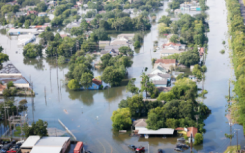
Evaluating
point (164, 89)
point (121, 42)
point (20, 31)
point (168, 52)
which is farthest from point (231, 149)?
point (20, 31)

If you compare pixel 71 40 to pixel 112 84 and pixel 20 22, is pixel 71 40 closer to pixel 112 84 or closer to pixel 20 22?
pixel 112 84

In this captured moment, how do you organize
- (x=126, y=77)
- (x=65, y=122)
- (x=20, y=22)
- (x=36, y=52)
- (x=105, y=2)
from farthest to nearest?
1. (x=105, y=2)
2. (x=20, y=22)
3. (x=36, y=52)
4. (x=126, y=77)
5. (x=65, y=122)

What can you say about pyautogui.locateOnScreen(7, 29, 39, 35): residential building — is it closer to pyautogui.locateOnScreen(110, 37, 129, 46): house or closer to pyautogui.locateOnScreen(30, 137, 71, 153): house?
pyautogui.locateOnScreen(110, 37, 129, 46): house

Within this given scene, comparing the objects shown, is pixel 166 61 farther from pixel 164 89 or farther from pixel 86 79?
pixel 86 79

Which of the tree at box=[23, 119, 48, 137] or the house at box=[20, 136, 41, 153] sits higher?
the tree at box=[23, 119, 48, 137]

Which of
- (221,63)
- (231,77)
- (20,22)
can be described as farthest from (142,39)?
(20,22)

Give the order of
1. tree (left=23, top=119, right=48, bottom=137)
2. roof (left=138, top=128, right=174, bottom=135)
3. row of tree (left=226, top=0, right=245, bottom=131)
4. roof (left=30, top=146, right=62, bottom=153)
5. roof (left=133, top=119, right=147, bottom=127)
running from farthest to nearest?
1. row of tree (left=226, top=0, right=245, bottom=131)
2. roof (left=133, top=119, right=147, bottom=127)
3. roof (left=138, top=128, right=174, bottom=135)
4. tree (left=23, top=119, right=48, bottom=137)
5. roof (left=30, top=146, right=62, bottom=153)

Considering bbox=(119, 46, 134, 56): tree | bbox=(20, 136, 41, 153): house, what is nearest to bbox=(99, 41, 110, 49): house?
bbox=(119, 46, 134, 56): tree
